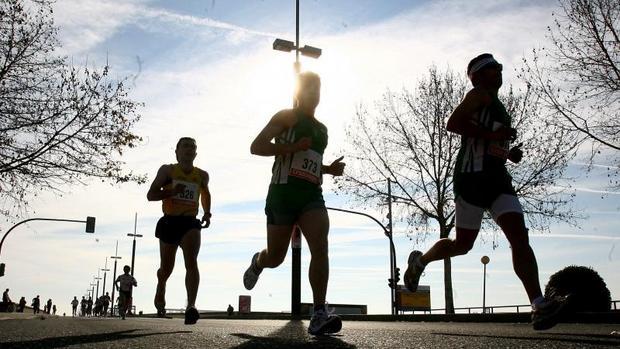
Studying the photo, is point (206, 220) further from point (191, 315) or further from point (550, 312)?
point (550, 312)

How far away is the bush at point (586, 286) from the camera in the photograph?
12750 mm

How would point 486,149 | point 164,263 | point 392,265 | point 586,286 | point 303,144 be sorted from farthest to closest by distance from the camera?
point 392,265 → point 586,286 → point 164,263 → point 486,149 → point 303,144

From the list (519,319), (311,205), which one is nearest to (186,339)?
(311,205)

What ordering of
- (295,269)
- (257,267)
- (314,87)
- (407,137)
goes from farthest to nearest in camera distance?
(407,137)
(295,269)
(257,267)
(314,87)

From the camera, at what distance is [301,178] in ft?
16.7

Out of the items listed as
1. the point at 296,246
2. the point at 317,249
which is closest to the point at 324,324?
the point at 317,249

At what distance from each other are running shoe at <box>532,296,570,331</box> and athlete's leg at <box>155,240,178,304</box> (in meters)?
4.21

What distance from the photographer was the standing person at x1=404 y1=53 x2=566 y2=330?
4758 mm

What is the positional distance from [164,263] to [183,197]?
82cm

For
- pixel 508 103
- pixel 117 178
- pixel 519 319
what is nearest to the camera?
pixel 519 319

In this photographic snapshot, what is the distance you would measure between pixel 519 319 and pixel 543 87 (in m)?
7.24

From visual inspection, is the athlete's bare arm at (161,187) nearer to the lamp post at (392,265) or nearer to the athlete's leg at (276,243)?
the athlete's leg at (276,243)

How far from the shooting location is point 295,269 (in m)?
18.9

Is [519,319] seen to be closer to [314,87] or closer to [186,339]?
[314,87]
